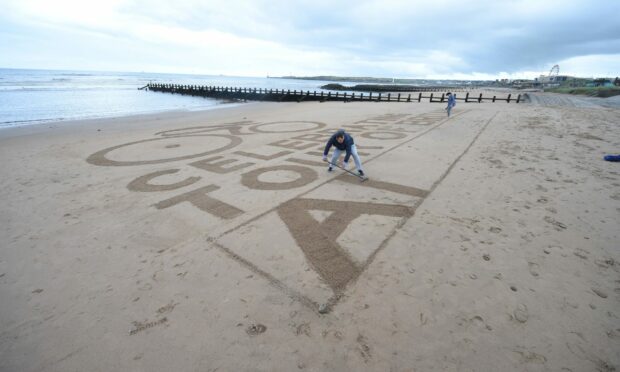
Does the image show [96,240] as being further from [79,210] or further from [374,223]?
[374,223]

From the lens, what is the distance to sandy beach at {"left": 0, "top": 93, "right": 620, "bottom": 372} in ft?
9.07

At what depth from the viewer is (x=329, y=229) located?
496cm

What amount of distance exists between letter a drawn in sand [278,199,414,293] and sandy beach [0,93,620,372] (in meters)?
0.04

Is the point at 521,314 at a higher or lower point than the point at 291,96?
lower

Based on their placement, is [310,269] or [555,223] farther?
[555,223]

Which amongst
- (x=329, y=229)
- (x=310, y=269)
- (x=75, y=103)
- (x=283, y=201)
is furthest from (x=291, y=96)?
(x=310, y=269)

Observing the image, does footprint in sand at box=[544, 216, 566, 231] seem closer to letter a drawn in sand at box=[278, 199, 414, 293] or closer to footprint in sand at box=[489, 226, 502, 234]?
footprint in sand at box=[489, 226, 502, 234]

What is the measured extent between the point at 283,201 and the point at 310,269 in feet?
8.14

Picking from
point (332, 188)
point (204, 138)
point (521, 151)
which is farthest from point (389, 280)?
point (204, 138)

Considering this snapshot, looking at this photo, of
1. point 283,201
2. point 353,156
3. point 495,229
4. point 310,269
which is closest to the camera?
point 310,269

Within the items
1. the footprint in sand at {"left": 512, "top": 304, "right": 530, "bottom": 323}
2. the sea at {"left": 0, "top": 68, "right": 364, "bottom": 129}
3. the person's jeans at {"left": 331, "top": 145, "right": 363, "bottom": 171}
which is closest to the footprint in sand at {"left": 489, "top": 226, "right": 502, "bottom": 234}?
the footprint in sand at {"left": 512, "top": 304, "right": 530, "bottom": 323}

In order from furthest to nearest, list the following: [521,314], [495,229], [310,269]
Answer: [495,229], [310,269], [521,314]

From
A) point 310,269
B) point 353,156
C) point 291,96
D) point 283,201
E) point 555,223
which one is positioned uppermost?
point 291,96

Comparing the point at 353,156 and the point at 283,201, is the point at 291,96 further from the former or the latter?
the point at 283,201
